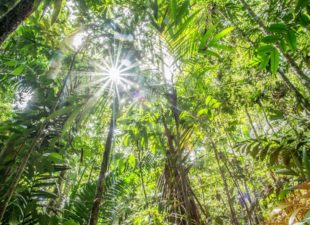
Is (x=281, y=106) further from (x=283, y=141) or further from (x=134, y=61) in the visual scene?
(x=134, y=61)

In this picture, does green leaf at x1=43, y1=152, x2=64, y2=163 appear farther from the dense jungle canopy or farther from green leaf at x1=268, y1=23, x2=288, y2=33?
green leaf at x1=268, y1=23, x2=288, y2=33

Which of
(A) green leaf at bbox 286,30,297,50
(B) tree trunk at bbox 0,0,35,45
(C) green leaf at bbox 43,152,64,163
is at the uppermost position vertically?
(B) tree trunk at bbox 0,0,35,45

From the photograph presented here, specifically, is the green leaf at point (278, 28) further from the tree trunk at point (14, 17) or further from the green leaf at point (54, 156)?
the green leaf at point (54, 156)

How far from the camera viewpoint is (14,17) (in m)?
1.33

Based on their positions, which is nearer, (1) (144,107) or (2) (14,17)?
(2) (14,17)

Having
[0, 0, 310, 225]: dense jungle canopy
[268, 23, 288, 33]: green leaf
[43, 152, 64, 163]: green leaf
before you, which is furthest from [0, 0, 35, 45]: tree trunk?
[268, 23, 288, 33]: green leaf

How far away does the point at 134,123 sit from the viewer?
6.50 feet

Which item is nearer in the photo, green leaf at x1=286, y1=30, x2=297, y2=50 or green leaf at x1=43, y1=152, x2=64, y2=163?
green leaf at x1=286, y1=30, x2=297, y2=50

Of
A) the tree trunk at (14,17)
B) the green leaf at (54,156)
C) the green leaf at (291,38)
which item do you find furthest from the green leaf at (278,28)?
the green leaf at (54,156)

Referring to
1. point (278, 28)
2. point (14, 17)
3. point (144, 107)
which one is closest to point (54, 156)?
point (144, 107)

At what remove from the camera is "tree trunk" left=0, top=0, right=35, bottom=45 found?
1.28 m

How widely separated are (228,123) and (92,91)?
1.35m

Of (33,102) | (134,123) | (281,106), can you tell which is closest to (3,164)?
(33,102)

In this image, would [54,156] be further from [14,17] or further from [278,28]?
[278,28]
